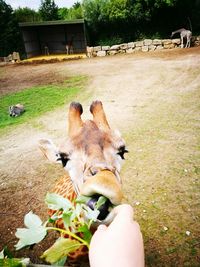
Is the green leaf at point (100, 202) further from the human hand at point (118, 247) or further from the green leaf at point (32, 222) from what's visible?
the human hand at point (118, 247)

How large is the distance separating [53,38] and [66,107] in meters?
22.0

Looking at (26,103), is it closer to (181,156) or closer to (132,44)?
(181,156)

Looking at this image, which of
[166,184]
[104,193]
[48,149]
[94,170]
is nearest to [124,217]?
[104,193]

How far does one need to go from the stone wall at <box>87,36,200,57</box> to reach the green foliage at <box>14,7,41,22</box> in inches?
389

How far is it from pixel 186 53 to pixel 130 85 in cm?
826

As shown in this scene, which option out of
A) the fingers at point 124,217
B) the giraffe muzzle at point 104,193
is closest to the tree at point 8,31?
the giraffe muzzle at point 104,193

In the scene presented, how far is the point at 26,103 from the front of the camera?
12312mm

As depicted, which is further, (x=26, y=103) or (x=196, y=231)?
(x=26, y=103)

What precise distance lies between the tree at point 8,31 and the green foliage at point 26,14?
1.30 m

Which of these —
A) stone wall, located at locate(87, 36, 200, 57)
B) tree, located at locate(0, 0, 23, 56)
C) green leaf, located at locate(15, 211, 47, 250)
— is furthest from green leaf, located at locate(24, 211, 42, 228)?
tree, located at locate(0, 0, 23, 56)

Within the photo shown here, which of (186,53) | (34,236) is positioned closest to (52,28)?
(186,53)

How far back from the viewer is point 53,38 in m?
30.7

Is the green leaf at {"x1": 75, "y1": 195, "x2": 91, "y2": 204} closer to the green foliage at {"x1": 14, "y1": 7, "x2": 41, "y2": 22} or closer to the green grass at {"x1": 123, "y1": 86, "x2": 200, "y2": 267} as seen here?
the green grass at {"x1": 123, "y1": 86, "x2": 200, "y2": 267}

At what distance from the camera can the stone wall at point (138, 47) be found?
23.2 m
